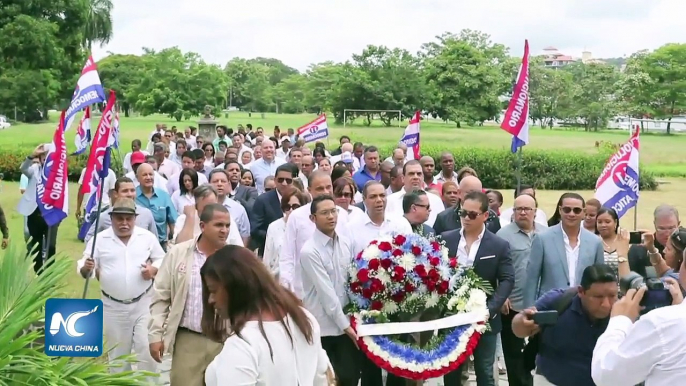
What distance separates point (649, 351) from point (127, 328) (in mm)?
4828

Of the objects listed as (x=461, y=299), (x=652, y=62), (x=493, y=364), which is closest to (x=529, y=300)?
(x=493, y=364)

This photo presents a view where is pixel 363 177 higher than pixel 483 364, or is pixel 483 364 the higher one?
pixel 363 177

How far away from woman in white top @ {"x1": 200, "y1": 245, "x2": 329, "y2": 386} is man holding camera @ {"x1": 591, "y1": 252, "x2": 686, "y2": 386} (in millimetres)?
1198

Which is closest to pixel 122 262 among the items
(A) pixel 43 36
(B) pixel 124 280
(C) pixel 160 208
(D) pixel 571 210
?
(B) pixel 124 280

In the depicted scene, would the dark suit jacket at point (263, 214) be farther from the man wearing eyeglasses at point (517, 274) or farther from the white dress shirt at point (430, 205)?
the man wearing eyeglasses at point (517, 274)

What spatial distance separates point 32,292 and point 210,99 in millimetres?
58838

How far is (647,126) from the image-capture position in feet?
239

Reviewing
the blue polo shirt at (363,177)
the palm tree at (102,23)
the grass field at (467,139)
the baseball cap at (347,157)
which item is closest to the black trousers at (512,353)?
the blue polo shirt at (363,177)

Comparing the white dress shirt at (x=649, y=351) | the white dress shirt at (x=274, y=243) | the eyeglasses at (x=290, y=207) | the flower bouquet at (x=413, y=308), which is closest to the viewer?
the white dress shirt at (x=649, y=351)

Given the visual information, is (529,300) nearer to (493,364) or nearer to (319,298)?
(493,364)

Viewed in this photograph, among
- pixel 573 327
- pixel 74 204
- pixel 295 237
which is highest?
pixel 295 237

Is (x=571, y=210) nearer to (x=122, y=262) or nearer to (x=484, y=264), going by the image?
(x=484, y=264)

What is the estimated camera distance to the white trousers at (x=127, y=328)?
6992mm

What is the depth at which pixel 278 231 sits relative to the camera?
8.02m
